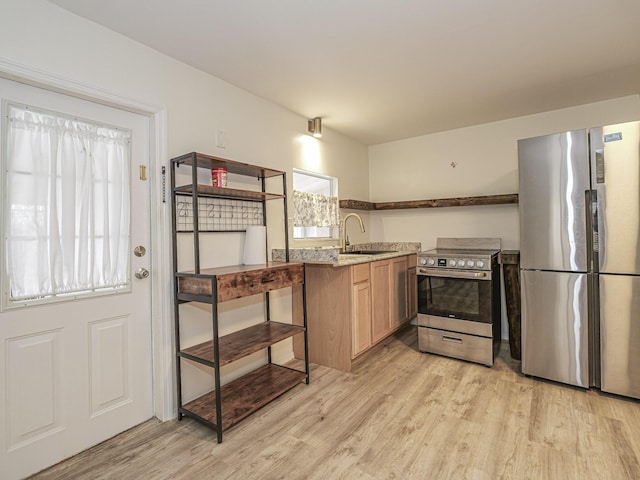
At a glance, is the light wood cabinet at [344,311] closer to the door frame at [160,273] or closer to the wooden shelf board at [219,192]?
the wooden shelf board at [219,192]

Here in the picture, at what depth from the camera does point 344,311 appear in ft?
9.16

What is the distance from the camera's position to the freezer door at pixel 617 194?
2217 millimetres

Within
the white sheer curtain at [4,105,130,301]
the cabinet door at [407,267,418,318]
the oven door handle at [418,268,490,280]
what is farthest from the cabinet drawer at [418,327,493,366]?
the white sheer curtain at [4,105,130,301]

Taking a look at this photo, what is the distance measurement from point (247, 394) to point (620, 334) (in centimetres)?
266

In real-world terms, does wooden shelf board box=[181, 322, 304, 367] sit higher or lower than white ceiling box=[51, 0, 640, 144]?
lower

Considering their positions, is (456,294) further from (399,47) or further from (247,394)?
(399,47)

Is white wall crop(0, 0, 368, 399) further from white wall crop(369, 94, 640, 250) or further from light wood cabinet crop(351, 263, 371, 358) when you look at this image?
white wall crop(369, 94, 640, 250)

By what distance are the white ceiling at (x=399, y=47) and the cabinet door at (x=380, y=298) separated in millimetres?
1564

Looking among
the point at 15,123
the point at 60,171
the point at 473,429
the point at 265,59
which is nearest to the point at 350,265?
the point at 473,429

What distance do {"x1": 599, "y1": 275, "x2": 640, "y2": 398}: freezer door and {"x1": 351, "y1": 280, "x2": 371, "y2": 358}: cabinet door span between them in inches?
67.2

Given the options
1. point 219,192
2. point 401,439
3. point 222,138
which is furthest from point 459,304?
point 222,138

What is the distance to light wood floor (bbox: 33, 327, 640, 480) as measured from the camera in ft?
5.46

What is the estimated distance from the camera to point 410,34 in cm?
200

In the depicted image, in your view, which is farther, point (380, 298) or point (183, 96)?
point (380, 298)
